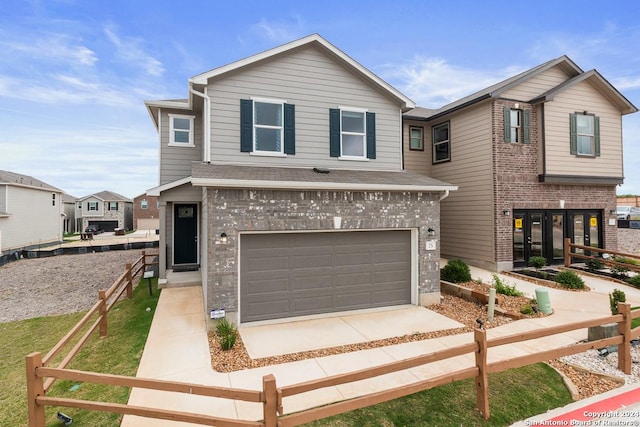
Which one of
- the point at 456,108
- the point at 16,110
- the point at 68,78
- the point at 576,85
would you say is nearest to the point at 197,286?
the point at 456,108

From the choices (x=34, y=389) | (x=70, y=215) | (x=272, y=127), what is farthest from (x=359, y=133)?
(x=70, y=215)

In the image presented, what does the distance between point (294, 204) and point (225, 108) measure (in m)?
4.22

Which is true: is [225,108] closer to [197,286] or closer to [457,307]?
[197,286]

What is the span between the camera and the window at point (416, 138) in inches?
651

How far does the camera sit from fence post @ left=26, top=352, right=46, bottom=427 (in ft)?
12.3

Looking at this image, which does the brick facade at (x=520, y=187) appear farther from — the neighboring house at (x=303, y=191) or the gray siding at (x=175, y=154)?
the gray siding at (x=175, y=154)

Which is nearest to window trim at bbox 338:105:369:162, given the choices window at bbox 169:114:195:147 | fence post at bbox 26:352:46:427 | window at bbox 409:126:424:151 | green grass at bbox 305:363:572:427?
window at bbox 409:126:424:151

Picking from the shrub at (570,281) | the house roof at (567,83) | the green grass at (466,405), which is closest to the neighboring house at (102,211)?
the house roof at (567,83)

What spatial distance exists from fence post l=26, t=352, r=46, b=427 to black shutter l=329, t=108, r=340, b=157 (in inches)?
352

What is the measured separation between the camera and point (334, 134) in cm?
1091

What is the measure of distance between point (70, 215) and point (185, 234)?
46768 mm

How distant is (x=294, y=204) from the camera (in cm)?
830

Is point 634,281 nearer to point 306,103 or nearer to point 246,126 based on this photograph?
point 306,103

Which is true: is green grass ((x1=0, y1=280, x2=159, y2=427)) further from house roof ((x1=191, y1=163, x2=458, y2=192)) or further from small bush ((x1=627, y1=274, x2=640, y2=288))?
small bush ((x1=627, y1=274, x2=640, y2=288))
